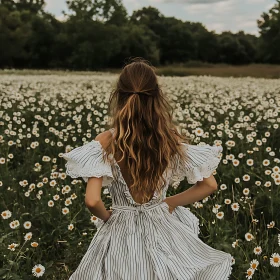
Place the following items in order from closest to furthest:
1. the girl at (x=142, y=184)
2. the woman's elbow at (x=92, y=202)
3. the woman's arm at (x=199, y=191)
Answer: the woman's elbow at (x=92, y=202) < the girl at (x=142, y=184) < the woman's arm at (x=199, y=191)

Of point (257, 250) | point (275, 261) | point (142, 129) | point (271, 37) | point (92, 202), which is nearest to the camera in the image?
point (92, 202)

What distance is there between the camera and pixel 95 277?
2557 millimetres

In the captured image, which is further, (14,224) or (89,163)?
(14,224)

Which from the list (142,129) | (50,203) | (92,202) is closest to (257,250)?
(142,129)

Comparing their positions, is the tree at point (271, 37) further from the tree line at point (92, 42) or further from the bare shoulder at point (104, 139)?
the bare shoulder at point (104, 139)

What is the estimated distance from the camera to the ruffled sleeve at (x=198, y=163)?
257 centimetres

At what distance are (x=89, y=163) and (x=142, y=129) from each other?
34 centimetres

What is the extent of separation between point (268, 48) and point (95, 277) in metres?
52.2

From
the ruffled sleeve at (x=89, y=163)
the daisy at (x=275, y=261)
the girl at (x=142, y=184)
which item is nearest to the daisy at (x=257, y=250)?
the daisy at (x=275, y=261)

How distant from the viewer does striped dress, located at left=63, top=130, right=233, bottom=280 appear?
250cm

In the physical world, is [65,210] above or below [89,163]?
below

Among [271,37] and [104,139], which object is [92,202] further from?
[271,37]

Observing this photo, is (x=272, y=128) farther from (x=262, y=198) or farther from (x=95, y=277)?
(x=95, y=277)

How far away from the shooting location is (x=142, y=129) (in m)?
2.55
